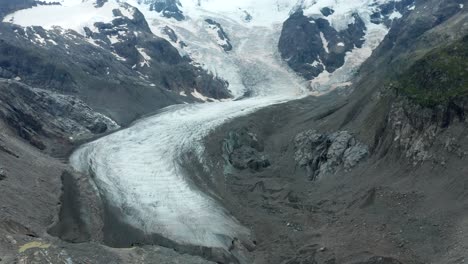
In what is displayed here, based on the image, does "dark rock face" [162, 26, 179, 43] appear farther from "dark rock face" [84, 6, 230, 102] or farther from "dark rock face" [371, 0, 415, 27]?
"dark rock face" [371, 0, 415, 27]

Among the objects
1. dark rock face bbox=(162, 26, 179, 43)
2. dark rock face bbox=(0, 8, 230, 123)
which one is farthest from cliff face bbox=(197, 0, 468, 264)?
→ dark rock face bbox=(162, 26, 179, 43)

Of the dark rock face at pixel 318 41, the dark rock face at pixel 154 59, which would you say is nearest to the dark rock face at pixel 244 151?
the dark rock face at pixel 154 59

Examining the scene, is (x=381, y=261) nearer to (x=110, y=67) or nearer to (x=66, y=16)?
(x=110, y=67)

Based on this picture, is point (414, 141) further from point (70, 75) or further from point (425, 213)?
point (70, 75)

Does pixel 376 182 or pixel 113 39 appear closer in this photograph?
pixel 376 182

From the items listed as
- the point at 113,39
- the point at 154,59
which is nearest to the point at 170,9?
the point at 113,39

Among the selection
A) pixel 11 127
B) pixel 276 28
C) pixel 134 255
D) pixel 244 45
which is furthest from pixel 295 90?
pixel 134 255
